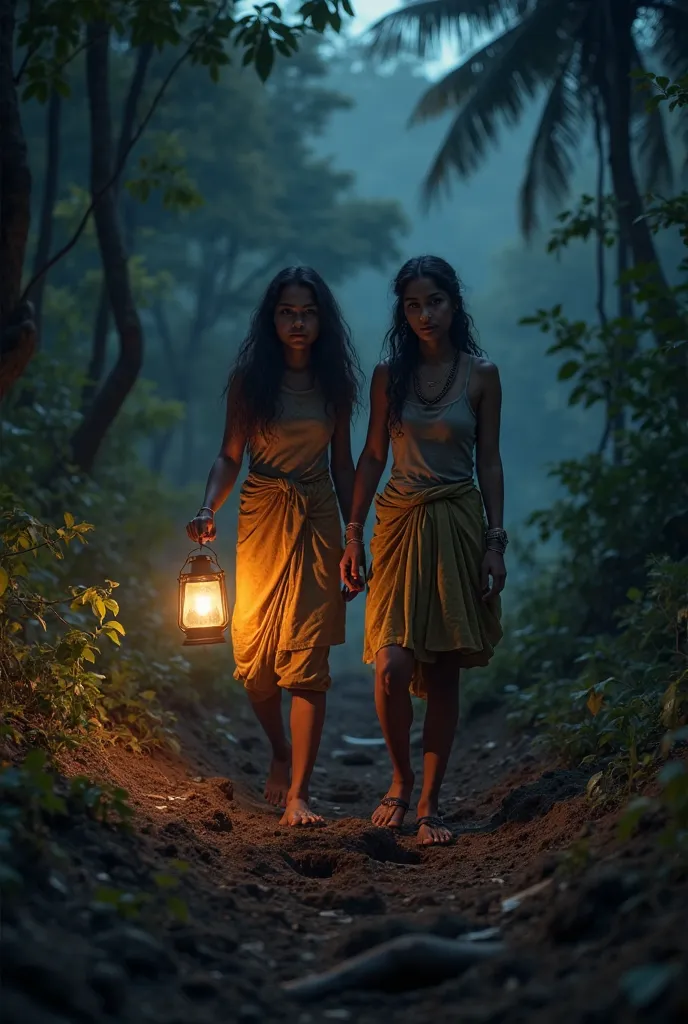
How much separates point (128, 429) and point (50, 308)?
8.02 ft

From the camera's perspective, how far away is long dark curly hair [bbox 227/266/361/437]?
4.93m

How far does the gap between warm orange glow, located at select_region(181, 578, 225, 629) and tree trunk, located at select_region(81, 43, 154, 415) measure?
396cm

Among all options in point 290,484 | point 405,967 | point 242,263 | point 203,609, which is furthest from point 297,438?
point 242,263

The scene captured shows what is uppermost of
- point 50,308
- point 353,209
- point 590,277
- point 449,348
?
point 590,277

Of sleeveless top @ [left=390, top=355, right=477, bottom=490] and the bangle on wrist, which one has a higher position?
sleeveless top @ [left=390, top=355, right=477, bottom=490]

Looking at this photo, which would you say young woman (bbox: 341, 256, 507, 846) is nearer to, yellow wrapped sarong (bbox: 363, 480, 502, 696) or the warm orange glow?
yellow wrapped sarong (bbox: 363, 480, 502, 696)

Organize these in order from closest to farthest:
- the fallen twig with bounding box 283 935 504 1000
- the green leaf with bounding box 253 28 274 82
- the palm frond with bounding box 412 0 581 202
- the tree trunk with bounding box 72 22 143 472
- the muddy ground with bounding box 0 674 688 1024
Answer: the muddy ground with bounding box 0 674 688 1024, the fallen twig with bounding box 283 935 504 1000, the green leaf with bounding box 253 28 274 82, the tree trunk with bounding box 72 22 143 472, the palm frond with bounding box 412 0 581 202

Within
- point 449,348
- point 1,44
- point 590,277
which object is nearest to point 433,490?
point 449,348

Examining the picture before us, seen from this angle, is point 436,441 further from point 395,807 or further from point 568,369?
point 568,369

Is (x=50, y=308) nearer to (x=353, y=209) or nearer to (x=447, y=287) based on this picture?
(x=447, y=287)

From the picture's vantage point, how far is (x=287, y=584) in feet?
16.0

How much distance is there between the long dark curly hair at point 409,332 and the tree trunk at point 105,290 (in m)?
3.51

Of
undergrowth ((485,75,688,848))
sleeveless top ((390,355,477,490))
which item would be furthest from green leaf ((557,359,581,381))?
sleeveless top ((390,355,477,490))

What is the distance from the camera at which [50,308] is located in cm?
1336
